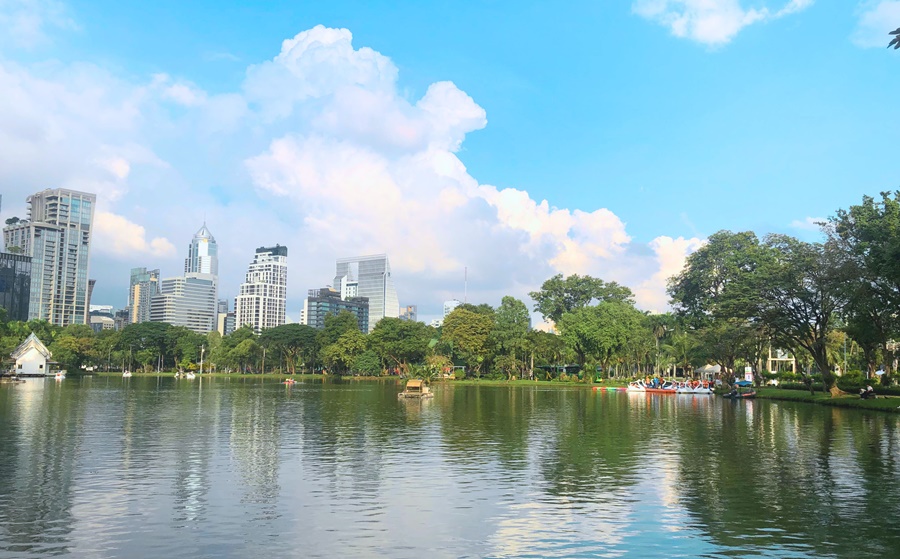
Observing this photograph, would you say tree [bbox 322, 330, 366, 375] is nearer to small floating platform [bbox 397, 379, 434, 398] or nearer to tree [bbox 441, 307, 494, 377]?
tree [bbox 441, 307, 494, 377]

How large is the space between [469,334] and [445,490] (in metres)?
111

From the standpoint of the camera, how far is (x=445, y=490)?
800 inches

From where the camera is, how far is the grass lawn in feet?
165

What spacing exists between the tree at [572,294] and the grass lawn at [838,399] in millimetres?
62154

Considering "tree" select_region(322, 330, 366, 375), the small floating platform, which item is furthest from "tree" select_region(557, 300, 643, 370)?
"tree" select_region(322, 330, 366, 375)

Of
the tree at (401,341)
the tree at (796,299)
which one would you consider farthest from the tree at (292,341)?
the tree at (796,299)

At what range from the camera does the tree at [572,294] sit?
454ft

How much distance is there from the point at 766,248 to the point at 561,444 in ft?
208

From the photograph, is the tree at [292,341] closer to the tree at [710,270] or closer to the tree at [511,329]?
the tree at [511,329]

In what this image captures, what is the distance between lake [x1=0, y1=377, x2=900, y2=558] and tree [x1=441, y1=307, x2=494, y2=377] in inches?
3605

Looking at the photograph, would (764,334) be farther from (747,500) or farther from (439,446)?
(747,500)

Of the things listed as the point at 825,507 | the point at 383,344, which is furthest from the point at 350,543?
the point at 383,344

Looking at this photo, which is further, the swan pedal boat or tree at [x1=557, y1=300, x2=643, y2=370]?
tree at [x1=557, y1=300, x2=643, y2=370]

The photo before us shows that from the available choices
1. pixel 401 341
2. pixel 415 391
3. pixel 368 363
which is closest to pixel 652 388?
pixel 415 391
